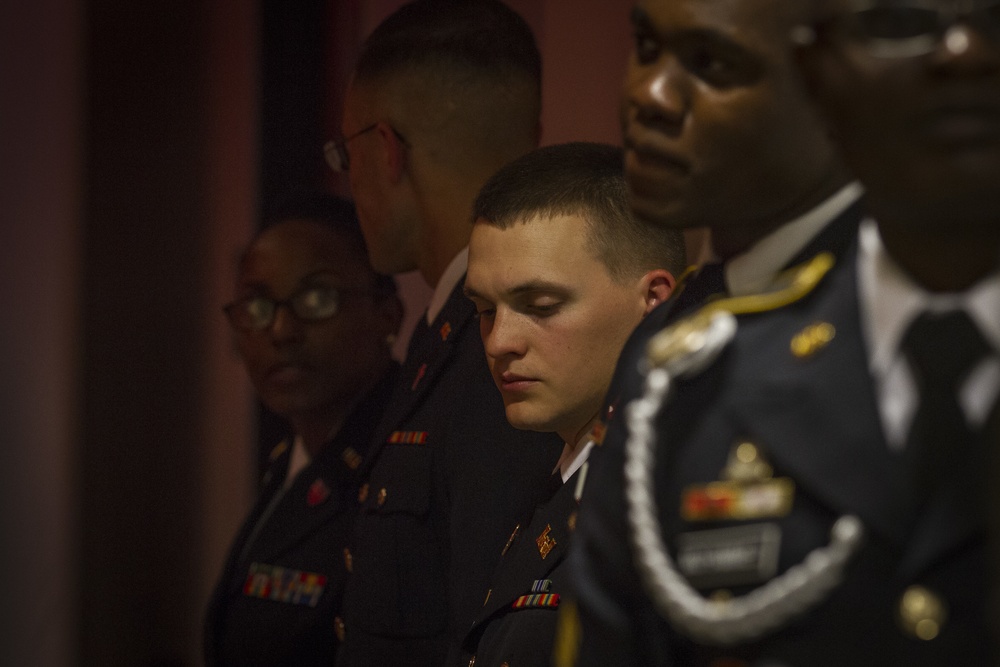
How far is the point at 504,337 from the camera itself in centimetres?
171

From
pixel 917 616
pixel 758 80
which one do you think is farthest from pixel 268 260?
pixel 917 616

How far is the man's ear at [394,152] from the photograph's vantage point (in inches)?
92.7

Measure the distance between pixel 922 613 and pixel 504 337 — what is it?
0.85 m

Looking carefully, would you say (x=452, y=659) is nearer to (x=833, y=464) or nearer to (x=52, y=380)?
(x=833, y=464)

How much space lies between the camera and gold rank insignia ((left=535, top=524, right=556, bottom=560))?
5.30 ft

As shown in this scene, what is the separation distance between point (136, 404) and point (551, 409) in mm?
1964

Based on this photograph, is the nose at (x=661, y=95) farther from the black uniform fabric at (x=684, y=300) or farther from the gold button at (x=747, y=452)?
the gold button at (x=747, y=452)

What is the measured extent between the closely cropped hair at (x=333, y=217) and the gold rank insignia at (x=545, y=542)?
1207 millimetres

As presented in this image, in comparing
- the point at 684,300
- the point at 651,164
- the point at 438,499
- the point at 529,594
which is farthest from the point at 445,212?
the point at 651,164

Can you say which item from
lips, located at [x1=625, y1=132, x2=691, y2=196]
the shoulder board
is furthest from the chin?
the shoulder board

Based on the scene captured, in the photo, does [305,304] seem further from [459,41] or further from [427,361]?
[459,41]

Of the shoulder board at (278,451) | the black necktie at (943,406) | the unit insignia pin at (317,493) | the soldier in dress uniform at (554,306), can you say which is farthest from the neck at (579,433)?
the shoulder board at (278,451)

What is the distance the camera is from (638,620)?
3.51 ft

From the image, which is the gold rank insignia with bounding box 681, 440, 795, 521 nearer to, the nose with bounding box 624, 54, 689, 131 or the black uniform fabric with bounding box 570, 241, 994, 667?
the black uniform fabric with bounding box 570, 241, 994, 667
